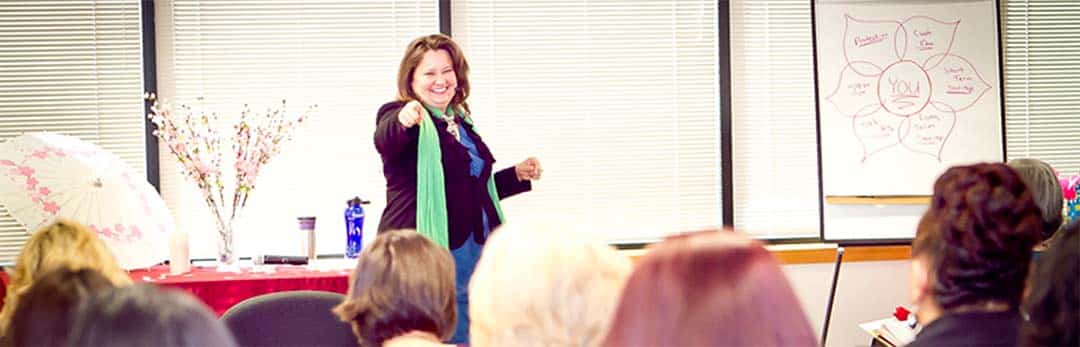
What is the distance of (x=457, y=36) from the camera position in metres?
4.68

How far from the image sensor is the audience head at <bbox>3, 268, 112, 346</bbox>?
4.53 ft

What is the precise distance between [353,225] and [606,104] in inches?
48.5

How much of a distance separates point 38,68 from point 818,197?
3278 millimetres

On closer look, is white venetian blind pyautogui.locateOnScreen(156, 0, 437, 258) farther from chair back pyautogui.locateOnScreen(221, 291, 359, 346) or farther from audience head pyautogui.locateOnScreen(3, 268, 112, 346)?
audience head pyautogui.locateOnScreen(3, 268, 112, 346)

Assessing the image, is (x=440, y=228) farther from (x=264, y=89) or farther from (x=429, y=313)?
(x=429, y=313)

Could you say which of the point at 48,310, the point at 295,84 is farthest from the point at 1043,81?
the point at 48,310

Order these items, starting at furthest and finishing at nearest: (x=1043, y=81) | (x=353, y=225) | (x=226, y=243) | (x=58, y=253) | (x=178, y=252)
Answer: (x=1043, y=81) < (x=353, y=225) < (x=226, y=243) < (x=178, y=252) < (x=58, y=253)

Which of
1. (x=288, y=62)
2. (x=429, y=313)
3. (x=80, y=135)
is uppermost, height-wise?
(x=288, y=62)

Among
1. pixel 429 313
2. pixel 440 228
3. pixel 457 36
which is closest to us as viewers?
pixel 429 313

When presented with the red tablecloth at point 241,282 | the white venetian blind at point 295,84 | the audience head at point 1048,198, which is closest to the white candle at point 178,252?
the red tablecloth at point 241,282

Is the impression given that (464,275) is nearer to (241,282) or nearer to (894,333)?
(241,282)

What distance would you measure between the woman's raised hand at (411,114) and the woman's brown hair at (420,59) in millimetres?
238

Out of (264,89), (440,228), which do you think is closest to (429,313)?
(440,228)

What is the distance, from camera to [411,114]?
3520mm
